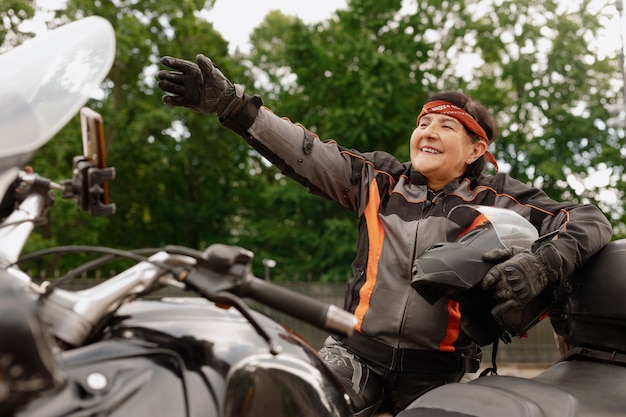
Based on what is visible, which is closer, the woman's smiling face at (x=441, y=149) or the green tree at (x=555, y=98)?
the woman's smiling face at (x=441, y=149)

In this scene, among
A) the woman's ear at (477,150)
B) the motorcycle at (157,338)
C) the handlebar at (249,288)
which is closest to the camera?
the motorcycle at (157,338)

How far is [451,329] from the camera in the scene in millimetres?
2473

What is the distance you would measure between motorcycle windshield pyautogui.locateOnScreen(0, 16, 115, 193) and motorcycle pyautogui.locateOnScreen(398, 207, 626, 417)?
3.34 ft

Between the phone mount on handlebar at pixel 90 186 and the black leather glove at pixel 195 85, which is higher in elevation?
the black leather glove at pixel 195 85

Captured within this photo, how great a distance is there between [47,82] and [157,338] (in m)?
0.65

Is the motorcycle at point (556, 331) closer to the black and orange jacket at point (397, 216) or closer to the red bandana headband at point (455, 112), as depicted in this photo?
the black and orange jacket at point (397, 216)

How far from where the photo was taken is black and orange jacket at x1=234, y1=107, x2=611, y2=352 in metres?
2.45

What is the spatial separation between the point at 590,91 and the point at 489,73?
3.21 m

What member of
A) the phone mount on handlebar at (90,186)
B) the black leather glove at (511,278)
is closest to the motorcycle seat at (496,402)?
the black leather glove at (511,278)

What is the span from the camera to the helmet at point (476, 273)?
197 cm

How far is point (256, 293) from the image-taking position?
120 cm

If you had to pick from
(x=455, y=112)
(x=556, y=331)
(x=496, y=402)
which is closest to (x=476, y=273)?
(x=496, y=402)

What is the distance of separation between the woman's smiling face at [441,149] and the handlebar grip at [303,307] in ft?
5.36

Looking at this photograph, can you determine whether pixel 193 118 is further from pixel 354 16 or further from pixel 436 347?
pixel 436 347
